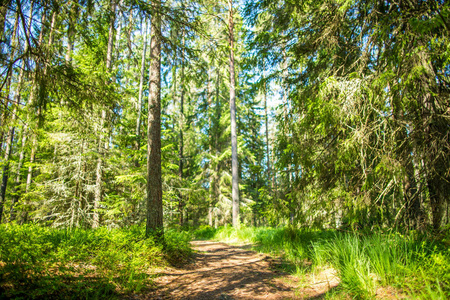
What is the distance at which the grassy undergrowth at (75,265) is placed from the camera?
2549 mm

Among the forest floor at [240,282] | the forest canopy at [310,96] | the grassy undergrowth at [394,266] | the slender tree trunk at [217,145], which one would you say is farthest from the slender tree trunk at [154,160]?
the slender tree trunk at [217,145]

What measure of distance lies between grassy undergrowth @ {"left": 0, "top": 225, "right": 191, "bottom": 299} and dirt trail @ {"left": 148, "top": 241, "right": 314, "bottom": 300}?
17.5 inches

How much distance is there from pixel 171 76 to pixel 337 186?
507 centimetres

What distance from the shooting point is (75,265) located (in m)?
3.61

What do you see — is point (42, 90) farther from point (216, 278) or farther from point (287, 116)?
point (287, 116)

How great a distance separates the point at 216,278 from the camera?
454 cm

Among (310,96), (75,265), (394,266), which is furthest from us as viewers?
(310,96)

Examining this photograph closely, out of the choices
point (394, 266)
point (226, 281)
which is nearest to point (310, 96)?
point (394, 266)

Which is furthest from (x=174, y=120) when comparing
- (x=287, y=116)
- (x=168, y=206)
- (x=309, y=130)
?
(x=309, y=130)

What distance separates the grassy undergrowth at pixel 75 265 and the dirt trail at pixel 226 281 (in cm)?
45

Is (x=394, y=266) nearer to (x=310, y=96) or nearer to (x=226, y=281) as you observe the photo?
(x=226, y=281)

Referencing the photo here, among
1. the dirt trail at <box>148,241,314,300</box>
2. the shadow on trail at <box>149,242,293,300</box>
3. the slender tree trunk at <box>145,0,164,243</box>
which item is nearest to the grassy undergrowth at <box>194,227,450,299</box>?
the dirt trail at <box>148,241,314,300</box>

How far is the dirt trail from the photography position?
141 inches

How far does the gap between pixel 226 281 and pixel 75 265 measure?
267 centimetres
